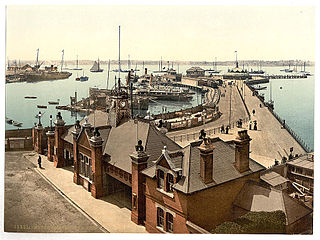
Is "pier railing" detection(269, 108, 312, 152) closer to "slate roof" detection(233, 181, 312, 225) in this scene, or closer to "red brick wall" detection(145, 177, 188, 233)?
"slate roof" detection(233, 181, 312, 225)

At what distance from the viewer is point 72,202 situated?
1204 centimetres

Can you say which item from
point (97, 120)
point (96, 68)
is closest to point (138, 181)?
point (96, 68)

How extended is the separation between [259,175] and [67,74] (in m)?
7.62

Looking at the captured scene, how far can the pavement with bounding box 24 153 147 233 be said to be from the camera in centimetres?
1075

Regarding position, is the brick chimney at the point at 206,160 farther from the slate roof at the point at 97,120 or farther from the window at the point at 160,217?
the slate roof at the point at 97,120

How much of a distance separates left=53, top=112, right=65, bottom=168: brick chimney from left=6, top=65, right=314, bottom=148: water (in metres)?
0.48

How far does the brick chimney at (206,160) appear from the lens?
9.21 metres

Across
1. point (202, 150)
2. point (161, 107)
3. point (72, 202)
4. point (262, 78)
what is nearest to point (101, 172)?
point (72, 202)

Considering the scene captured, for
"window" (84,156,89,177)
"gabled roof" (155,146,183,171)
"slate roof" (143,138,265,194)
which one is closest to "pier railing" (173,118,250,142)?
"slate roof" (143,138,265,194)

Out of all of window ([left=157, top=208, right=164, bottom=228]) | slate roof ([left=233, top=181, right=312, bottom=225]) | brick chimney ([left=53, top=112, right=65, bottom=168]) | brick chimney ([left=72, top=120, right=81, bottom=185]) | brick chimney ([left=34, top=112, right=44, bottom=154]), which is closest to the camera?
slate roof ([left=233, top=181, right=312, bottom=225])

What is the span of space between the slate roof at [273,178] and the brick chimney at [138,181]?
366 cm

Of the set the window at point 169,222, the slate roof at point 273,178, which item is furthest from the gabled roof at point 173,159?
the slate roof at point 273,178

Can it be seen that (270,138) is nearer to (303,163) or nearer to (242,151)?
(303,163)

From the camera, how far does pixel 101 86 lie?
13.4m
